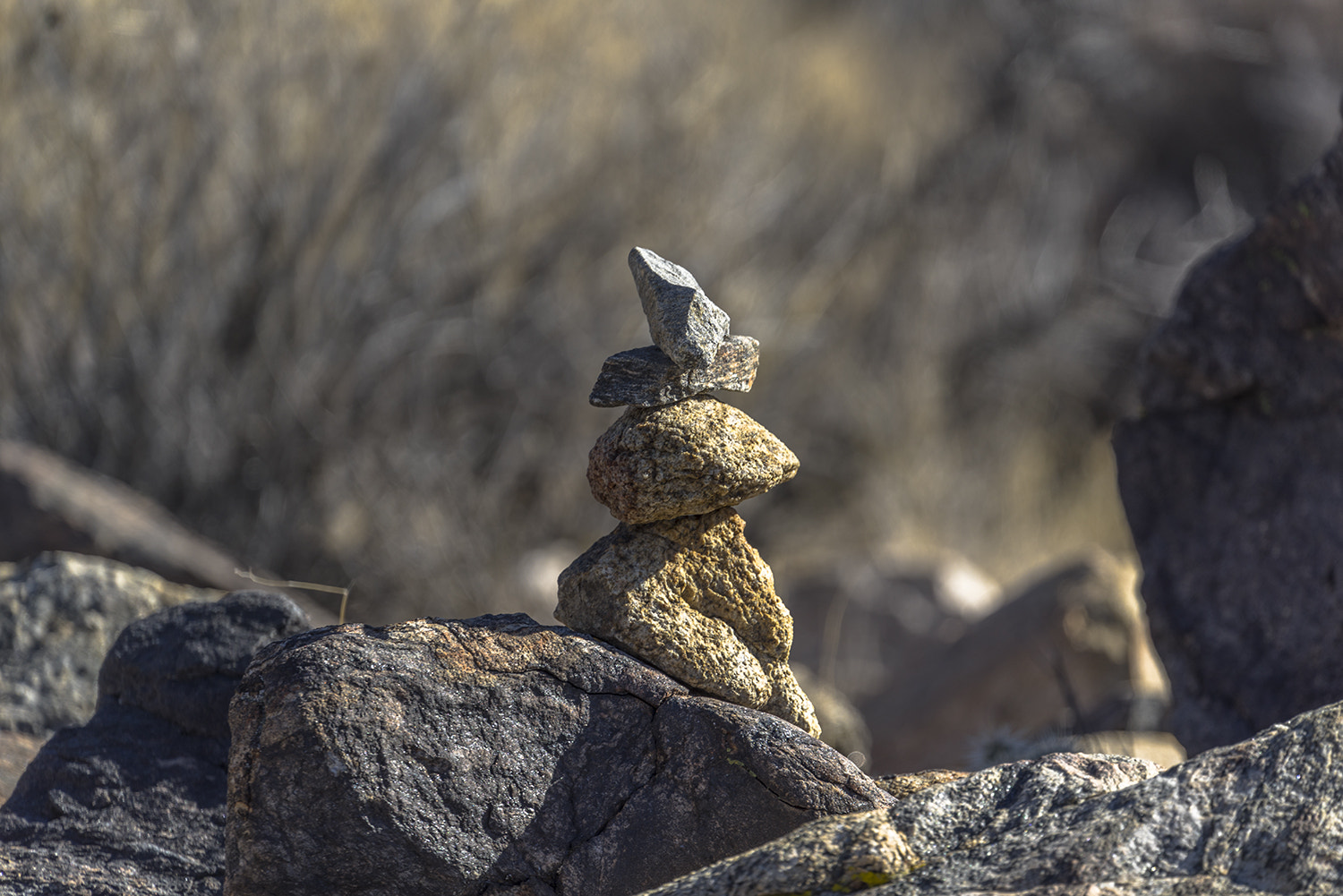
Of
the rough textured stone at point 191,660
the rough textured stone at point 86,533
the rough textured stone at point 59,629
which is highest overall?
the rough textured stone at point 86,533

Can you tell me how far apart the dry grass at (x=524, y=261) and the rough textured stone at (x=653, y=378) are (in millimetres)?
4388

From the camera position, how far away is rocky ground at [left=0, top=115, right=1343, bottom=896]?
1500 millimetres

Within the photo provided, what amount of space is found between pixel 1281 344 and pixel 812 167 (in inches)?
262

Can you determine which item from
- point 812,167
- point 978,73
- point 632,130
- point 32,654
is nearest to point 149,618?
point 32,654

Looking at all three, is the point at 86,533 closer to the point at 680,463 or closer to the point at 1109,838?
the point at 680,463

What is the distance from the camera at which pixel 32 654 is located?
280cm

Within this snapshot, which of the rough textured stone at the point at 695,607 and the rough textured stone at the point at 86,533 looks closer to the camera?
the rough textured stone at the point at 695,607

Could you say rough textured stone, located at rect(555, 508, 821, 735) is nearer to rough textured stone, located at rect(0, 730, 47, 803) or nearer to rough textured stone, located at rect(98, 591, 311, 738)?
rough textured stone, located at rect(98, 591, 311, 738)

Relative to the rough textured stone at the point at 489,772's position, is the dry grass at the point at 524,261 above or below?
above

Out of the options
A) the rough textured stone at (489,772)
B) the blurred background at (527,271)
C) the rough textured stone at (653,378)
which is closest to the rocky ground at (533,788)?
the rough textured stone at (489,772)

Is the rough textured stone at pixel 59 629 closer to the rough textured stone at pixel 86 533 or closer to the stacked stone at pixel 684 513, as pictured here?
the rough textured stone at pixel 86 533

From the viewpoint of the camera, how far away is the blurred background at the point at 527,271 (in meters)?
6.27

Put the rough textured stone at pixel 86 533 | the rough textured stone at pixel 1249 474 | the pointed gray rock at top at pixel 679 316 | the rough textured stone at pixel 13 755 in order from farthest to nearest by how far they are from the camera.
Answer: the rough textured stone at pixel 86 533
the rough textured stone at pixel 1249 474
the rough textured stone at pixel 13 755
the pointed gray rock at top at pixel 679 316

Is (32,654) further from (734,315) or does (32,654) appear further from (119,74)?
(734,315)
